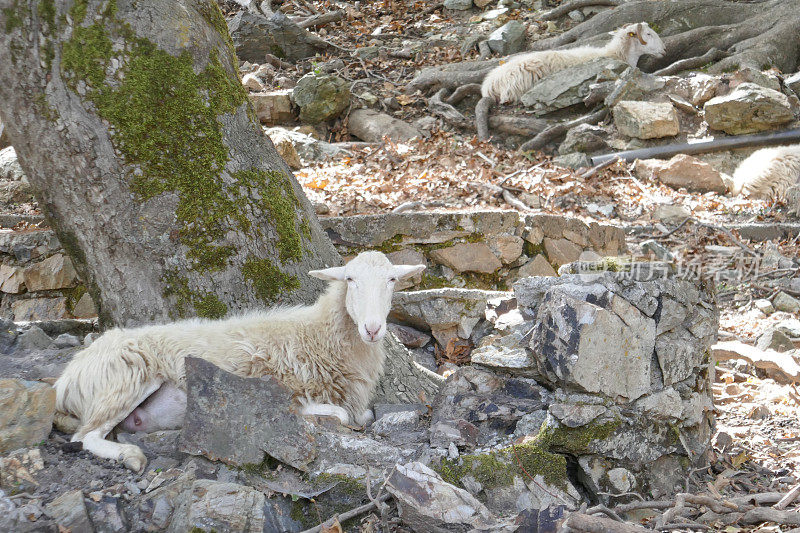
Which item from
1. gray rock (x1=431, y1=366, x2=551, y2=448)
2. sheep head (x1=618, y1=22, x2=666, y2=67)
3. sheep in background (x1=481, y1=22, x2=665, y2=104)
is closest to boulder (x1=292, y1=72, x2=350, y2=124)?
sheep in background (x1=481, y1=22, x2=665, y2=104)

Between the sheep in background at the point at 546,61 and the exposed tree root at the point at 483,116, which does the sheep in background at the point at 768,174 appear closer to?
the sheep in background at the point at 546,61

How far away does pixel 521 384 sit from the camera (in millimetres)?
4113

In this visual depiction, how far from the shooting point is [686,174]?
10766 millimetres

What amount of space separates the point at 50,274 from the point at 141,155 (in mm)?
3087

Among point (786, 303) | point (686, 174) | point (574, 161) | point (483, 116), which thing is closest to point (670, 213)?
point (686, 174)

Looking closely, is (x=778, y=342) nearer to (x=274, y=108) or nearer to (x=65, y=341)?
(x=65, y=341)

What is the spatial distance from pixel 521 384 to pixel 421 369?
0.98 m

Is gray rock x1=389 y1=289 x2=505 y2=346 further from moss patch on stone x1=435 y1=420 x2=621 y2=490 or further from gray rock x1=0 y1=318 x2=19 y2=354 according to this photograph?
gray rock x1=0 y1=318 x2=19 y2=354

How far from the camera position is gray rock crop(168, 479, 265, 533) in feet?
9.22

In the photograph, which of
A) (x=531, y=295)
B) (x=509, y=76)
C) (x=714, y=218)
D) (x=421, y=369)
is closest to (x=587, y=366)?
(x=531, y=295)

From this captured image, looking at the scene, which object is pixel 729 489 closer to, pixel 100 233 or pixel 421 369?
pixel 421 369

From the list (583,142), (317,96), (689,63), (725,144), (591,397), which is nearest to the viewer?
(591,397)

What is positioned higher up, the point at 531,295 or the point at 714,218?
the point at 531,295

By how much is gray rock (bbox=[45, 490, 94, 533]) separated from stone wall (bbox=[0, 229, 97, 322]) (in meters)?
4.07
